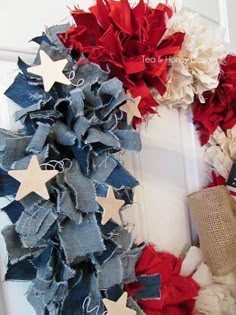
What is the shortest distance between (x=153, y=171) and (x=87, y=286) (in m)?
0.27

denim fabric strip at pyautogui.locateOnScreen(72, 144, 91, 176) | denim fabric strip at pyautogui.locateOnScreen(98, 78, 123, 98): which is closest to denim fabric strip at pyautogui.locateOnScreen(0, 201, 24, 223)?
denim fabric strip at pyautogui.locateOnScreen(72, 144, 91, 176)

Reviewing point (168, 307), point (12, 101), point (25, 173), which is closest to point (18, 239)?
point (25, 173)

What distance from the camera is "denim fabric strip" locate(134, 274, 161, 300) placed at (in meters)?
0.61

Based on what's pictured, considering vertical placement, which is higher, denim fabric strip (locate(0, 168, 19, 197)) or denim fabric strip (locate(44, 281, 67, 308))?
denim fabric strip (locate(0, 168, 19, 197))

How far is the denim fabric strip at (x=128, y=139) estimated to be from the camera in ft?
1.81

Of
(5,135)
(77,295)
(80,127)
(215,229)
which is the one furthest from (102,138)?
(215,229)

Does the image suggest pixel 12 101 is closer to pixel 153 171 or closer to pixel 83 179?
pixel 83 179

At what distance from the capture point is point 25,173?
474 mm

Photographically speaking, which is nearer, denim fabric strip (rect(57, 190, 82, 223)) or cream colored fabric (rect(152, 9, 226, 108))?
denim fabric strip (rect(57, 190, 82, 223))

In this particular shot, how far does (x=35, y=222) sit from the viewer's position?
0.49m

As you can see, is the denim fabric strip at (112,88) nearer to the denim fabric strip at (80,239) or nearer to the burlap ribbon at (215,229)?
the denim fabric strip at (80,239)

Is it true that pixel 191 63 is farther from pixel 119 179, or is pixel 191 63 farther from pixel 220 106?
pixel 119 179

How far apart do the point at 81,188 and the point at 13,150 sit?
0.36 ft

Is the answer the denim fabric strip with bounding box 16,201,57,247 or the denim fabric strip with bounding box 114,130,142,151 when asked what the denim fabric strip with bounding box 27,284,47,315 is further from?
the denim fabric strip with bounding box 114,130,142,151
